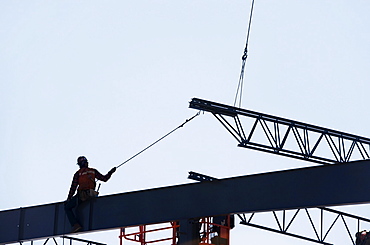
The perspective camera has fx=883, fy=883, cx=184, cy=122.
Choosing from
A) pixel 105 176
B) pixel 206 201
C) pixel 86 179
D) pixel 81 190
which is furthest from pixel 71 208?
pixel 206 201

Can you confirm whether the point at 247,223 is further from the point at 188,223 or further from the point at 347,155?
the point at 188,223

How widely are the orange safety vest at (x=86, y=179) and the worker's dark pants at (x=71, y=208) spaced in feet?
1.11

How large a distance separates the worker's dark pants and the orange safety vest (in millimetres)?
337

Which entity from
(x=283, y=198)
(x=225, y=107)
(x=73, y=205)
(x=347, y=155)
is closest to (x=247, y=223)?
(x=347, y=155)

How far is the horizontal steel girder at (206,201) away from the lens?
18.7 m

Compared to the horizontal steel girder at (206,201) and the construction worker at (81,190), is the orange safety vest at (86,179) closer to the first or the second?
the construction worker at (81,190)

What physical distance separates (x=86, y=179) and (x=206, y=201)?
3.84m

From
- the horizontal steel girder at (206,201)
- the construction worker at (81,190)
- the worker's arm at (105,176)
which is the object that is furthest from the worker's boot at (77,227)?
the worker's arm at (105,176)

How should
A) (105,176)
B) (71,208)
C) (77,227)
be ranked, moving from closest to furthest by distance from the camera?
(77,227) → (71,208) → (105,176)

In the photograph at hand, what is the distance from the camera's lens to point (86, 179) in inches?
906

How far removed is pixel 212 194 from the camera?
2066 cm

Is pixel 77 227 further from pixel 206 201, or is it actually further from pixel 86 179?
pixel 206 201

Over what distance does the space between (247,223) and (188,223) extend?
492 inches

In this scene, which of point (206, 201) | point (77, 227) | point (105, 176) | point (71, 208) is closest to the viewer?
point (206, 201)
